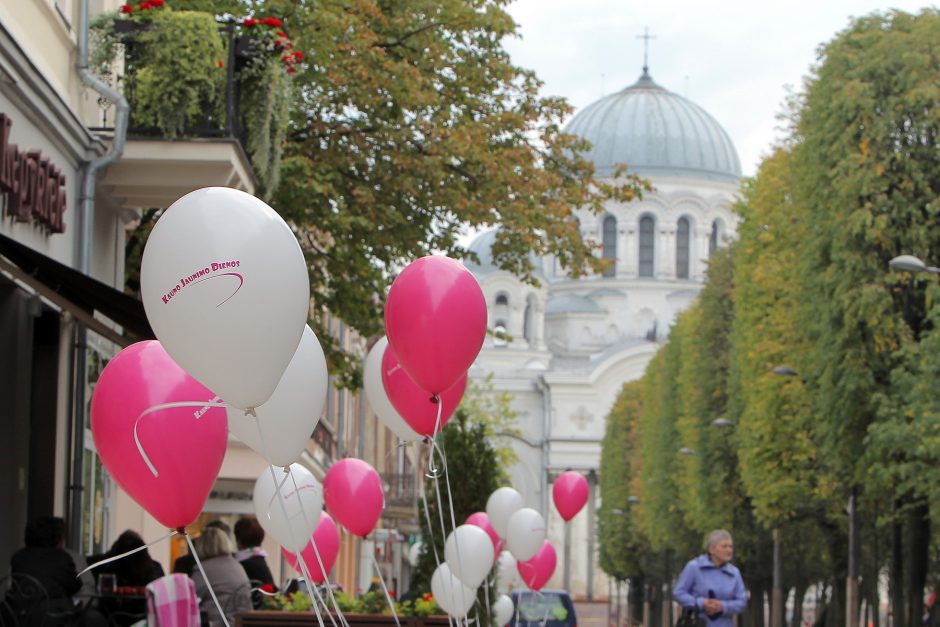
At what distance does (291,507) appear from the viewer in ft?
36.1

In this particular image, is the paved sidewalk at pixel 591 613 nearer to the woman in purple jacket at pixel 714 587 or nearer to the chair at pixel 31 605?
the woman in purple jacket at pixel 714 587

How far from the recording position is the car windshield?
24.0 meters

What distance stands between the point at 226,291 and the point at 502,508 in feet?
32.7

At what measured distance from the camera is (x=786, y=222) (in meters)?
33.7

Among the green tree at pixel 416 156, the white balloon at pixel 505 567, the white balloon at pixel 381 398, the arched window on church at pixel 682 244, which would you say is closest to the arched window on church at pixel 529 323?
the arched window on church at pixel 682 244

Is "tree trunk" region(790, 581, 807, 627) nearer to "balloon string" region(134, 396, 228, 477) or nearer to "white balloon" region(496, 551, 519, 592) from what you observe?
"white balloon" region(496, 551, 519, 592)

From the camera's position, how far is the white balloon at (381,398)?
10.9 m

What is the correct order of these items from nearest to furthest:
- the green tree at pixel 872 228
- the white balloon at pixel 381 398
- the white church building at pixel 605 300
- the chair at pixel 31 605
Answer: the chair at pixel 31 605, the white balloon at pixel 381 398, the green tree at pixel 872 228, the white church building at pixel 605 300

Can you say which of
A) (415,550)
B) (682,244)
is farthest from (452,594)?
(682,244)

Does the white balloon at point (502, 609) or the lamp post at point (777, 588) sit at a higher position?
the white balloon at point (502, 609)

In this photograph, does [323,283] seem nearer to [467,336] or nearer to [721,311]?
[467,336]

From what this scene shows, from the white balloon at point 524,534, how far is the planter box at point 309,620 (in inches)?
77.7

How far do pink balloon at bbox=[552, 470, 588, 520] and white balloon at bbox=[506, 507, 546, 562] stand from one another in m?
3.98

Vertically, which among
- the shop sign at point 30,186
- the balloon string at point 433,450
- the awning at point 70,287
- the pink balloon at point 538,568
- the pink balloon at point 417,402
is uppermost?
the shop sign at point 30,186
